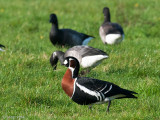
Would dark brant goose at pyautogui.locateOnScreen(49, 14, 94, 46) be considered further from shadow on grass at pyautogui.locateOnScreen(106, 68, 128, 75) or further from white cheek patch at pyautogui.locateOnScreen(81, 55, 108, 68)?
shadow on grass at pyautogui.locateOnScreen(106, 68, 128, 75)

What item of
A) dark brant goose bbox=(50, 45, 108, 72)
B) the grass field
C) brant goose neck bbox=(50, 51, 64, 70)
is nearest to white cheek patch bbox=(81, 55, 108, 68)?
dark brant goose bbox=(50, 45, 108, 72)

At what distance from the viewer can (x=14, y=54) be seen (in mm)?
9641

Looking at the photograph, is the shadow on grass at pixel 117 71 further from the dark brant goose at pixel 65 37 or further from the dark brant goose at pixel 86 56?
the dark brant goose at pixel 65 37

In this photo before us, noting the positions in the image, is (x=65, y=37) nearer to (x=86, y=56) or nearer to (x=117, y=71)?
(x=86, y=56)

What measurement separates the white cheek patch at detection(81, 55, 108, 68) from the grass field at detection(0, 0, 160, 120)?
0.21 m

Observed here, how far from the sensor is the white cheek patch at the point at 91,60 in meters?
8.66

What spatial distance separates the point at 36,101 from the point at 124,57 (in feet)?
12.3

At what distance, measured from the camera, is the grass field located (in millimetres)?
6066

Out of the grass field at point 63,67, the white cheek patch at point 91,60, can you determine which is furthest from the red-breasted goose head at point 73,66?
the white cheek patch at point 91,60

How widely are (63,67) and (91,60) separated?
0.82 metres

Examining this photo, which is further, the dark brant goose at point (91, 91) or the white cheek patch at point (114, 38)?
the white cheek patch at point (114, 38)

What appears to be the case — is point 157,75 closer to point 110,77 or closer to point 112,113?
point 110,77

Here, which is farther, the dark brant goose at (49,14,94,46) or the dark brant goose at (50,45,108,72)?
the dark brant goose at (49,14,94,46)

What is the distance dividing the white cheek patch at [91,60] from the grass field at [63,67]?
212 millimetres
